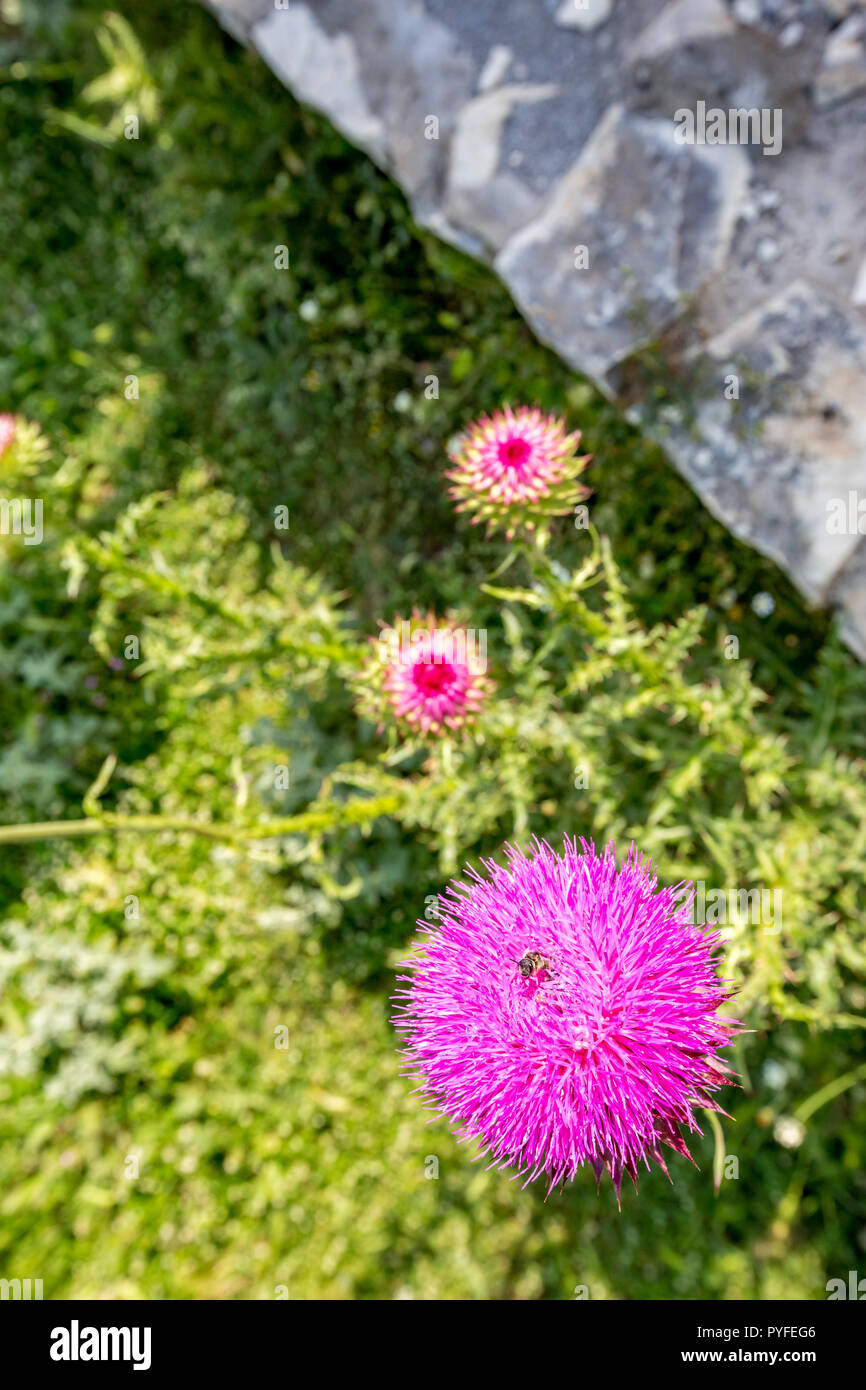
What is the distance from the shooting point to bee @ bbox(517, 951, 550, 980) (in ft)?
6.25

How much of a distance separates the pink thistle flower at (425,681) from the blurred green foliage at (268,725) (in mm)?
939

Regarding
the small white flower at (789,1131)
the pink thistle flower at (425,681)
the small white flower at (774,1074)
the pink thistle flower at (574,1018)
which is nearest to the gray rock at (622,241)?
the pink thistle flower at (425,681)

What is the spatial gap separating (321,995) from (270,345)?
10.3 ft

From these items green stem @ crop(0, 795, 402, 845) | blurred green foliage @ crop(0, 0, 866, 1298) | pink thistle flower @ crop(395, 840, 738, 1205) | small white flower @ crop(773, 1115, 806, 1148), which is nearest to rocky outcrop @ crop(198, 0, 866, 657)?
blurred green foliage @ crop(0, 0, 866, 1298)

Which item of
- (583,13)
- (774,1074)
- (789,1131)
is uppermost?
(583,13)

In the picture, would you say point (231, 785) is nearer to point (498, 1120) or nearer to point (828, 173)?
point (498, 1120)

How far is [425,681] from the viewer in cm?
→ 263

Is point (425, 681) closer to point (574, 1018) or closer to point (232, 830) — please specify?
point (232, 830)

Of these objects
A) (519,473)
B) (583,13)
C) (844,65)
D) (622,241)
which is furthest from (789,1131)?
(583,13)

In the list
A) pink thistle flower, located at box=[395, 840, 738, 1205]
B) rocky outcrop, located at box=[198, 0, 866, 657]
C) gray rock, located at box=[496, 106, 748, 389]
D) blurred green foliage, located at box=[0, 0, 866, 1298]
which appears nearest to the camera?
pink thistle flower, located at box=[395, 840, 738, 1205]

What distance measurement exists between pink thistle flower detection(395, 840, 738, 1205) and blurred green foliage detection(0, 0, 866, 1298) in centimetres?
158

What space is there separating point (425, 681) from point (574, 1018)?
105 centimetres

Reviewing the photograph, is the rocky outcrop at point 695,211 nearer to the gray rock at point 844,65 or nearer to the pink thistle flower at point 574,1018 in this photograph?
the gray rock at point 844,65

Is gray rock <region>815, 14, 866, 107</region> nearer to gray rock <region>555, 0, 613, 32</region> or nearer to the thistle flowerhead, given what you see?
gray rock <region>555, 0, 613, 32</region>
